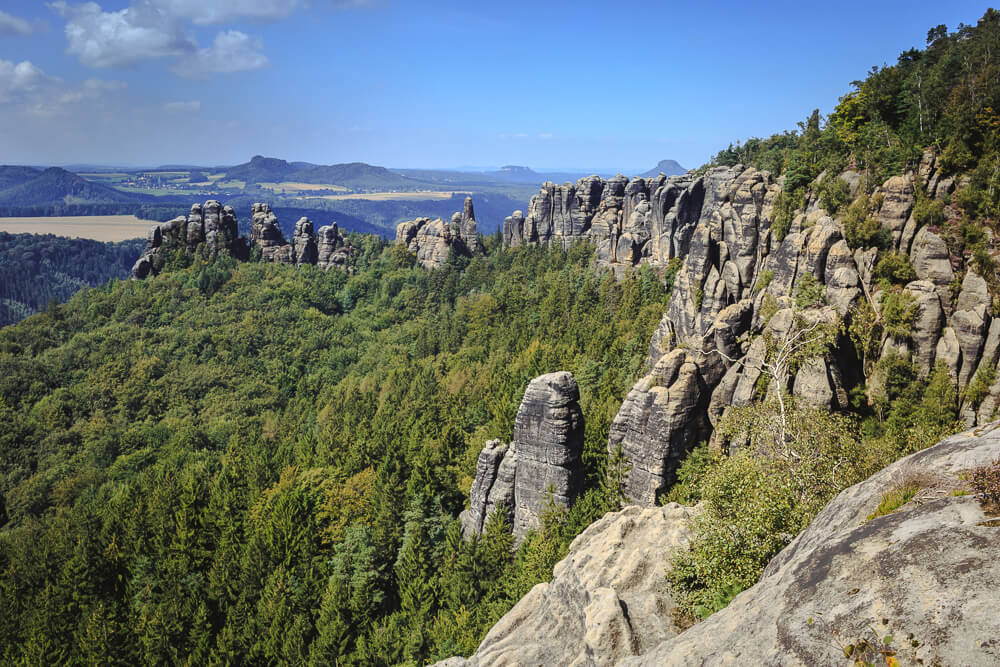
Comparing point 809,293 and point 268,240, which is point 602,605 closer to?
point 809,293

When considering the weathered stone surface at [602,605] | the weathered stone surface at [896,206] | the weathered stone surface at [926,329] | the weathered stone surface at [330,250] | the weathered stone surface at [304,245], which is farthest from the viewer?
the weathered stone surface at [330,250]

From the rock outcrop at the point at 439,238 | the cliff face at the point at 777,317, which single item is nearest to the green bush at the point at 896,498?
the cliff face at the point at 777,317

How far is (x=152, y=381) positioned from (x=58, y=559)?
46114 mm

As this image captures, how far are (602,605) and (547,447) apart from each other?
23003 millimetres

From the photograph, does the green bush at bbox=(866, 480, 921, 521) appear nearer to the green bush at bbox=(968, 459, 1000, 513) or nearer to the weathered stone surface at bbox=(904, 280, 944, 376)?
the green bush at bbox=(968, 459, 1000, 513)

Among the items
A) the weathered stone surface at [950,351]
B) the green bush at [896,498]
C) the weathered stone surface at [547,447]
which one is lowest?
the weathered stone surface at [547,447]

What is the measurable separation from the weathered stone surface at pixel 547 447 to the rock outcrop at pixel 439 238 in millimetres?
83748

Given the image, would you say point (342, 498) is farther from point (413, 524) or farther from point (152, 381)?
point (152, 381)

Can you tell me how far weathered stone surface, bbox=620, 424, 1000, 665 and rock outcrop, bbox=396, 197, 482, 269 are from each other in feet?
363

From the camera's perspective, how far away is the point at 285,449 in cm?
6081

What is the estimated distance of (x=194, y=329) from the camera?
9706 cm

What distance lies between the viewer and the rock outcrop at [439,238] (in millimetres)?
121188

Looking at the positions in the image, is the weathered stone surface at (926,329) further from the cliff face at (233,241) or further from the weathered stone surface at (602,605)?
the cliff face at (233,241)

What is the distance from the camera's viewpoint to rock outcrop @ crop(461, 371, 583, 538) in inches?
1471
